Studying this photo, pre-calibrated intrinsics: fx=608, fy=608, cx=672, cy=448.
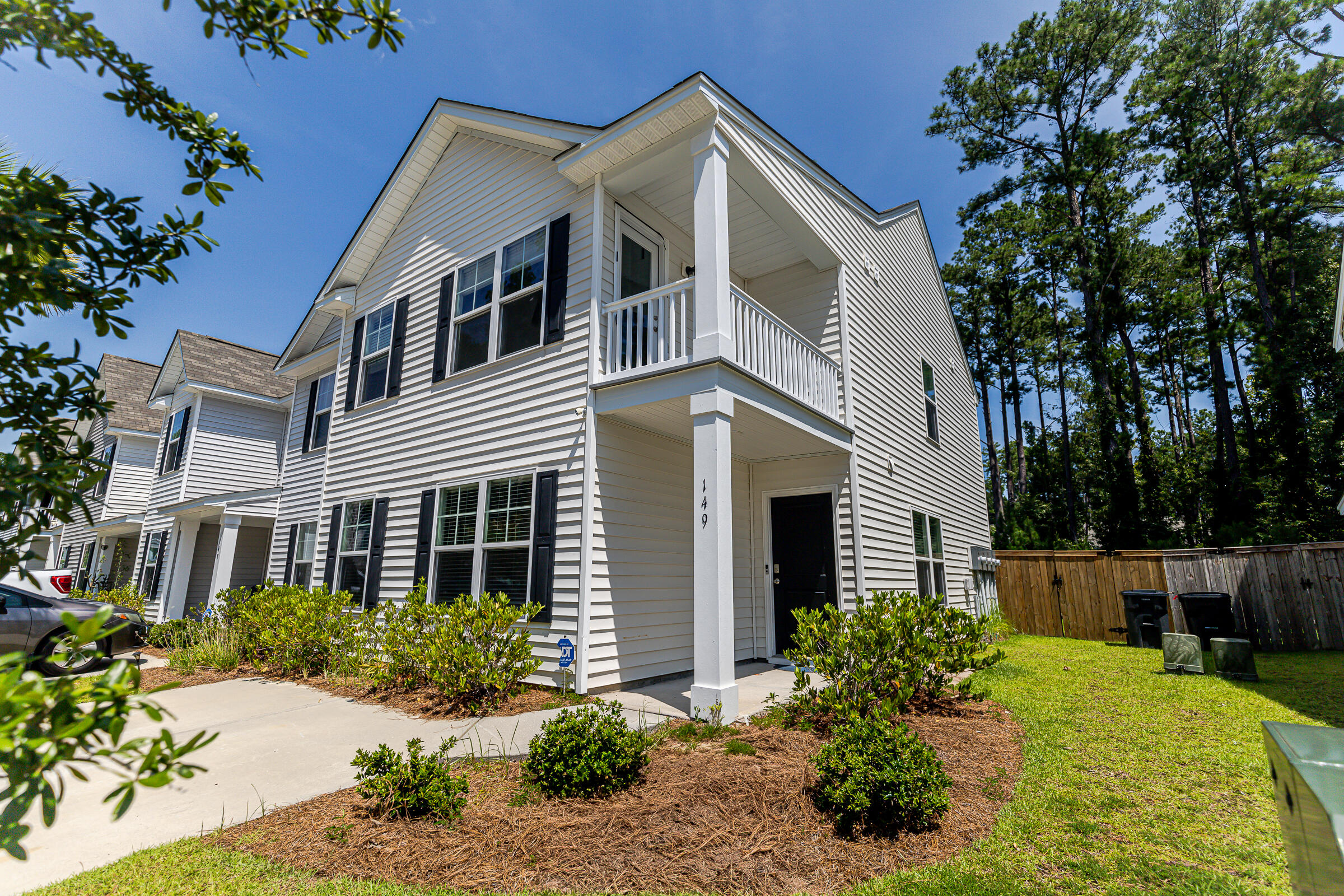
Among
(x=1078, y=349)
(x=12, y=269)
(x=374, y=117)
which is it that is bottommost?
(x=12, y=269)

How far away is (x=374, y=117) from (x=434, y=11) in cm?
261

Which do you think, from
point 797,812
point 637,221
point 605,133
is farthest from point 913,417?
point 797,812

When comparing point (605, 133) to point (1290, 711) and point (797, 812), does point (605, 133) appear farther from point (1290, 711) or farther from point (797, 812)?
point (1290, 711)

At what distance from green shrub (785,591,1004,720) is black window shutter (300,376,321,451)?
11949mm

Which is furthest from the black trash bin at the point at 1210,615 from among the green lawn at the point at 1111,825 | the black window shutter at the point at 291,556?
the black window shutter at the point at 291,556

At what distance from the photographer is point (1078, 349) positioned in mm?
27234

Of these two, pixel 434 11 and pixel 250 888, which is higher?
pixel 434 11

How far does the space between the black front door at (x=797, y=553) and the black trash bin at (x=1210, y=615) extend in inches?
273

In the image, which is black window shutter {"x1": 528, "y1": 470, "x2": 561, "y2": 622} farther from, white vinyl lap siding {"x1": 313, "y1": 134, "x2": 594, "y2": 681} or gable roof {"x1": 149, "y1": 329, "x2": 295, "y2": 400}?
gable roof {"x1": 149, "y1": 329, "x2": 295, "y2": 400}

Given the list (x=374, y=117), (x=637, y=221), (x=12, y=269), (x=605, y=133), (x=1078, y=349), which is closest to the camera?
(x=12, y=269)

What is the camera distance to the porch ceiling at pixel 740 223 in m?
8.16

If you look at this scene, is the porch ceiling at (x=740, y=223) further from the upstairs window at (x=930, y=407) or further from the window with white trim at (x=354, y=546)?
the window with white trim at (x=354, y=546)

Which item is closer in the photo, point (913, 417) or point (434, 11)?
point (434, 11)

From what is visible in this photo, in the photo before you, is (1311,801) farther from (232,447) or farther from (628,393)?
(232,447)
